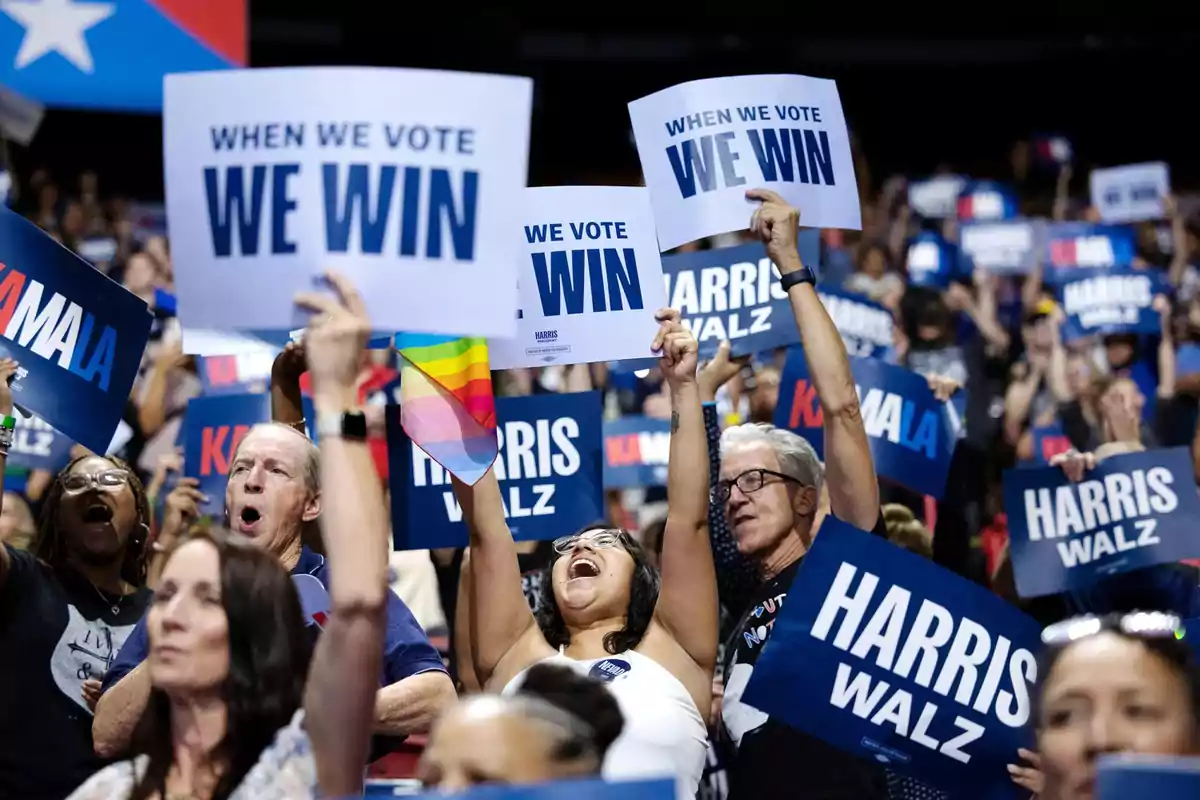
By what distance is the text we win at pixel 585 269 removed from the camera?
398 cm

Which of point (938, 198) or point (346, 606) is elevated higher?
point (938, 198)

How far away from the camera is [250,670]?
249 cm

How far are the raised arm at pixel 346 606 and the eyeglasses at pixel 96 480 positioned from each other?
163 cm

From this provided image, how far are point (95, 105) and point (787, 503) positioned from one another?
2.49m

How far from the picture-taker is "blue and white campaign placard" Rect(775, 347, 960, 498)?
5262mm

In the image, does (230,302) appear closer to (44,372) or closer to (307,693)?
(307,693)

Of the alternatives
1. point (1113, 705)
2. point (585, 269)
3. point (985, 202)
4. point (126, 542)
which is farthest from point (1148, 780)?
point (985, 202)

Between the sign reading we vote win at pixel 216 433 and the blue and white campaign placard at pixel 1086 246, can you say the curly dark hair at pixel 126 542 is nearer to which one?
the sign reading we vote win at pixel 216 433

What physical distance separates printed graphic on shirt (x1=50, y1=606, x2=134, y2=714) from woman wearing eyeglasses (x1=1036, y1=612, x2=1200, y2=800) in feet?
6.04

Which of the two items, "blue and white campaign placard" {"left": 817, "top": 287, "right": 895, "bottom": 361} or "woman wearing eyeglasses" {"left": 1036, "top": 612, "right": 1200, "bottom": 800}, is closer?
"woman wearing eyeglasses" {"left": 1036, "top": 612, "right": 1200, "bottom": 800}

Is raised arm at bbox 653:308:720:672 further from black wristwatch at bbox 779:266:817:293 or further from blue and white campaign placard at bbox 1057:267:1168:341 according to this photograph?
blue and white campaign placard at bbox 1057:267:1168:341

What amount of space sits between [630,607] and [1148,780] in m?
1.77

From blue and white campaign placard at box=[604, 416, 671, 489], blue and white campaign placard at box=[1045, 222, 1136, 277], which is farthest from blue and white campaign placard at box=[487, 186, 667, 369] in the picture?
blue and white campaign placard at box=[1045, 222, 1136, 277]

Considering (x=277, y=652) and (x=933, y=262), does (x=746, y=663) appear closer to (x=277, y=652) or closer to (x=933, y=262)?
(x=277, y=652)
